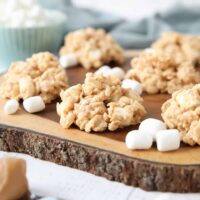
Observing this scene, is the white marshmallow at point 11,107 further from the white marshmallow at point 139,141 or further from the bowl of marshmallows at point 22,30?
the bowl of marshmallows at point 22,30

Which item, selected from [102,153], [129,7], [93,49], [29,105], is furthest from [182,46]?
[129,7]

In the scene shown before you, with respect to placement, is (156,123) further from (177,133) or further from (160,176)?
(160,176)

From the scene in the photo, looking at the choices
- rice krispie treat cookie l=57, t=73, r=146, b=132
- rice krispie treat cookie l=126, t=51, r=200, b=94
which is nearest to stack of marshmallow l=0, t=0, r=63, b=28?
rice krispie treat cookie l=126, t=51, r=200, b=94

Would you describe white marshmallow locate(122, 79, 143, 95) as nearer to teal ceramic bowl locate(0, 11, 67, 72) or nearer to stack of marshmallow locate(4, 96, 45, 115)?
stack of marshmallow locate(4, 96, 45, 115)

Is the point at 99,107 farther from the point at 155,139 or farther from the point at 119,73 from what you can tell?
the point at 119,73

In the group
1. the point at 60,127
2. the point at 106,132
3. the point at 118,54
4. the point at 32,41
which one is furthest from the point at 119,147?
the point at 32,41
